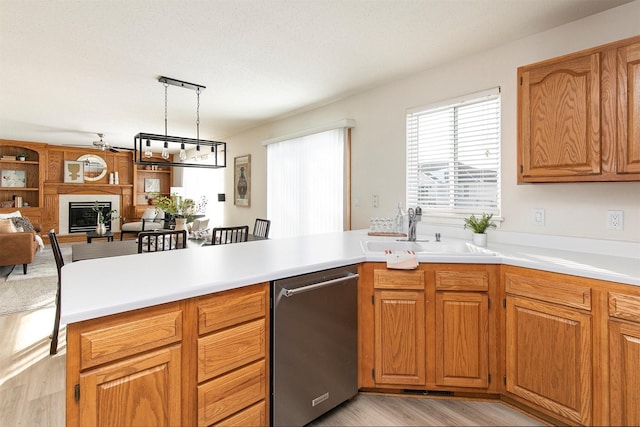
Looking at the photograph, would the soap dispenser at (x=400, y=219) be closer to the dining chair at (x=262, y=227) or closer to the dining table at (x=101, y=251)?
the dining chair at (x=262, y=227)

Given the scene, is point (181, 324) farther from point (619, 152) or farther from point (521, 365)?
point (619, 152)

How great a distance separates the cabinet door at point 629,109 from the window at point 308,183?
235 cm

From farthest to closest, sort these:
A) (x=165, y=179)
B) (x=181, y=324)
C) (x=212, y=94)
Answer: (x=165, y=179)
(x=212, y=94)
(x=181, y=324)

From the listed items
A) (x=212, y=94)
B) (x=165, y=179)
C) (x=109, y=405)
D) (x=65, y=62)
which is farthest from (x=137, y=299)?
(x=165, y=179)

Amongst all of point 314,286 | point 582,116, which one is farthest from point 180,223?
point 582,116

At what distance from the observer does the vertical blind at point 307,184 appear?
392 centimetres

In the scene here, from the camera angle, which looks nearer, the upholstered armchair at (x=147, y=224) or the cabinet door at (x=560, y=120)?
the cabinet door at (x=560, y=120)

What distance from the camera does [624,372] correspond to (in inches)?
60.1

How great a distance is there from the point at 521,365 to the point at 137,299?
1955 mm

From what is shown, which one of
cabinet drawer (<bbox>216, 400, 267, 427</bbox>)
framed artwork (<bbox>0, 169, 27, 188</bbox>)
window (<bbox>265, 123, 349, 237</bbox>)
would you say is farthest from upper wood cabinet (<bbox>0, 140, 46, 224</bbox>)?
cabinet drawer (<bbox>216, 400, 267, 427</bbox>)

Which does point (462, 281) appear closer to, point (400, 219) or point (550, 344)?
point (550, 344)

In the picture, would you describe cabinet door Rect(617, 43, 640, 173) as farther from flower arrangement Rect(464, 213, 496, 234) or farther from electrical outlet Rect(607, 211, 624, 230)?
flower arrangement Rect(464, 213, 496, 234)

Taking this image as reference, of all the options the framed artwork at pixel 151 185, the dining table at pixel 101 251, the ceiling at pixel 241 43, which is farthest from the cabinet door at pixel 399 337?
the framed artwork at pixel 151 185

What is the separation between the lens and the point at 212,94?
3.85 meters
